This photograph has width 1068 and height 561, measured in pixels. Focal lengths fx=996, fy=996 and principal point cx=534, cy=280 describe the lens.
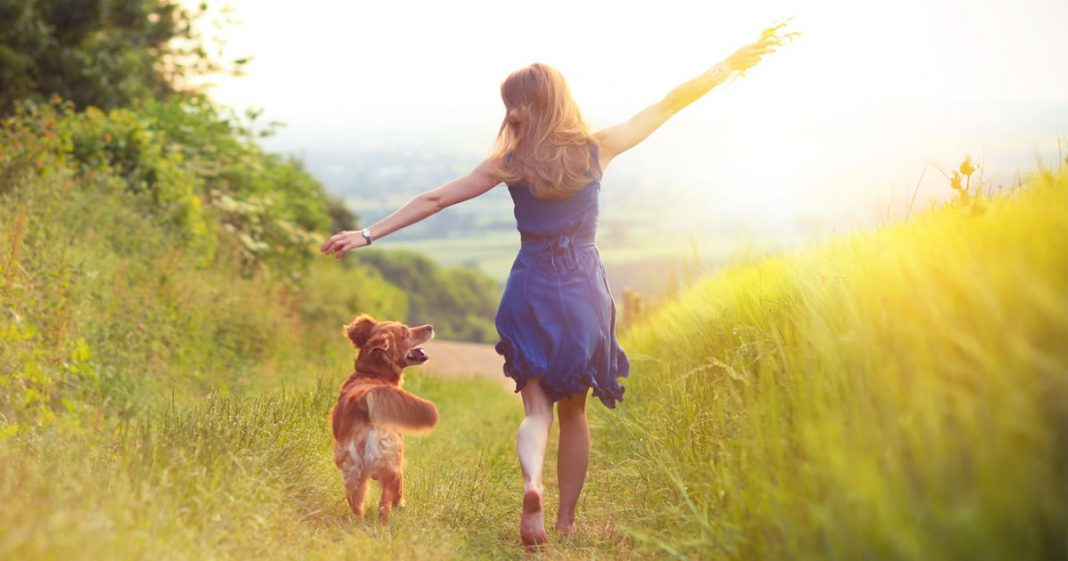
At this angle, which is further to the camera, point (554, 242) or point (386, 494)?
point (554, 242)

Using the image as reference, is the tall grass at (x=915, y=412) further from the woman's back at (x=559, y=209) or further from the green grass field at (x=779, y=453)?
the woman's back at (x=559, y=209)

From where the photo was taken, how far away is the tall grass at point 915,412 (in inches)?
93.8

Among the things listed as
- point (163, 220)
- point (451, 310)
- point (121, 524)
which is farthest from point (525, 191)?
point (451, 310)

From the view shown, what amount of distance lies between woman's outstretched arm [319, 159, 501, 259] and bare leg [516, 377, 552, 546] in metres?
0.95

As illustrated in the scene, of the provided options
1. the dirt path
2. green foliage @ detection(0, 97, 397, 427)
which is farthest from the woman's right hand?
the dirt path

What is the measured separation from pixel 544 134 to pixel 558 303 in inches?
31.9

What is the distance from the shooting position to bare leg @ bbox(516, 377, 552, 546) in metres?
4.37

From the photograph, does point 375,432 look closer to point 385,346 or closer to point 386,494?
point 386,494

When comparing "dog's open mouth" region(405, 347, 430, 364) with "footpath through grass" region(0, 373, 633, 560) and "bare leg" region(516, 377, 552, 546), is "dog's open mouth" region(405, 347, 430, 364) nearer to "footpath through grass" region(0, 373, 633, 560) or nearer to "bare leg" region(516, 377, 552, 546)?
"bare leg" region(516, 377, 552, 546)

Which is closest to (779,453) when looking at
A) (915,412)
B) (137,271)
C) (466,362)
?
(915,412)

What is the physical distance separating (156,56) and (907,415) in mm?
18274

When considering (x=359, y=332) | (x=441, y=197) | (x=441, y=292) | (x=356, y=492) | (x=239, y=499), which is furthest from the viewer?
(x=441, y=292)

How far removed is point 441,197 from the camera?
4859 millimetres

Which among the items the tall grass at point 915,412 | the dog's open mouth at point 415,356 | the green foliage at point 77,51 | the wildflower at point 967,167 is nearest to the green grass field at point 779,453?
the tall grass at point 915,412
